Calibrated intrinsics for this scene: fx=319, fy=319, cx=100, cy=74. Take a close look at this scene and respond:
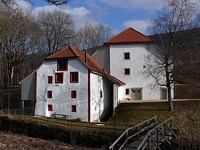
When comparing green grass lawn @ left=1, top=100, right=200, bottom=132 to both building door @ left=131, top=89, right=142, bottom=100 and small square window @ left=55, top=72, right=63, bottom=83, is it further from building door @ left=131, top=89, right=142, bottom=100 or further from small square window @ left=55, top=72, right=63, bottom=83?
small square window @ left=55, top=72, right=63, bottom=83

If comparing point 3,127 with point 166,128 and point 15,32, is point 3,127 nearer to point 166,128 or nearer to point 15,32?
point 166,128

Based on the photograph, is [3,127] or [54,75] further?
[54,75]

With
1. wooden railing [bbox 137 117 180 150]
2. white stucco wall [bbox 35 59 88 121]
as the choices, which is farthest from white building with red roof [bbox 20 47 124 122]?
wooden railing [bbox 137 117 180 150]

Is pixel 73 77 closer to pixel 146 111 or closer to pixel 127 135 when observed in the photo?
pixel 146 111

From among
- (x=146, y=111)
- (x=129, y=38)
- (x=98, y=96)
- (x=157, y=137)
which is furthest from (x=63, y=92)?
(x=157, y=137)

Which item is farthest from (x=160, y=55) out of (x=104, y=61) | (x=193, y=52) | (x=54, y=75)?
(x=54, y=75)

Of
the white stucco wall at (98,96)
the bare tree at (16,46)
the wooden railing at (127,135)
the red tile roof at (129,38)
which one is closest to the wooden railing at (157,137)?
the wooden railing at (127,135)

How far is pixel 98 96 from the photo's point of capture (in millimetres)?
35438

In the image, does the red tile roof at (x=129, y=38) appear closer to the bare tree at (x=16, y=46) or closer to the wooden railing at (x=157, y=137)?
the bare tree at (x=16, y=46)

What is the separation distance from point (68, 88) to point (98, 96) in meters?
3.56

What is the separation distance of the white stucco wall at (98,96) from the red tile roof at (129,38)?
590cm

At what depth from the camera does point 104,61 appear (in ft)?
139

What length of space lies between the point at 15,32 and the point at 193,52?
1064 inches

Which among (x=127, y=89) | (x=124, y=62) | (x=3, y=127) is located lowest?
(x=3, y=127)
